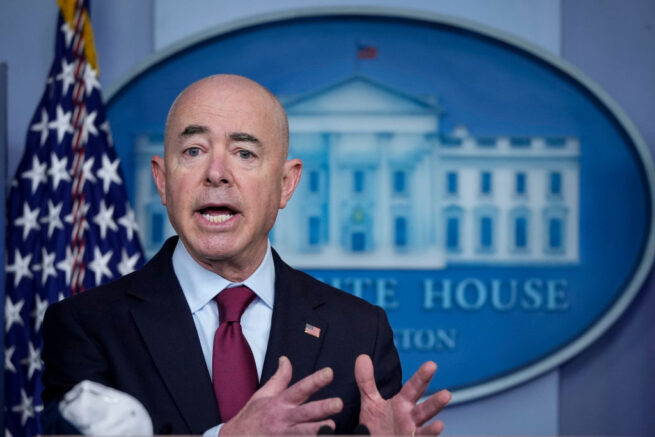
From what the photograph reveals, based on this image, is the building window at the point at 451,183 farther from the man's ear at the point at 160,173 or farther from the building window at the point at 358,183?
the man's ear at the point at 160,173

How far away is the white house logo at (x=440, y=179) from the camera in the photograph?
2.88m

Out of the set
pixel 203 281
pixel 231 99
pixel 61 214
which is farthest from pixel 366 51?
pixel 203 281

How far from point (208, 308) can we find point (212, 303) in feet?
0.04

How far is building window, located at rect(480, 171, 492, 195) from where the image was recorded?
2916mm

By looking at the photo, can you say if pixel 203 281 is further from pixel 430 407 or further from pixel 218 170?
pixel 430 407

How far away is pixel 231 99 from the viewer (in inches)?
56.4

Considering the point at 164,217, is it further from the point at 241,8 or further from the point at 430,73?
the point at 430,73

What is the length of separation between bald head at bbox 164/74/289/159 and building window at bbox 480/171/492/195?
1.57m

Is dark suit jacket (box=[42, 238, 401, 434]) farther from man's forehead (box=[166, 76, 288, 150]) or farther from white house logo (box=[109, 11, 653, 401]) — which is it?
white house logo (box=[109, 11, 653, 401])

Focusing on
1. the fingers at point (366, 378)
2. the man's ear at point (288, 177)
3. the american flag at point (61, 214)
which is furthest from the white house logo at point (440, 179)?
the fingers at point (366, 378)

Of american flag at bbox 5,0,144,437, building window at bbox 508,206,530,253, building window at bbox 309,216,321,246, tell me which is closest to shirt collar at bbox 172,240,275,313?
american flag at bbox 5,0,144,437

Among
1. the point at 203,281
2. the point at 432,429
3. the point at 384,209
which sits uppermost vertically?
the point at 384,209

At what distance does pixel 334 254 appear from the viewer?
2902 millimetres

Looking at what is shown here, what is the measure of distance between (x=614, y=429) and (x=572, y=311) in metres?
0.50
